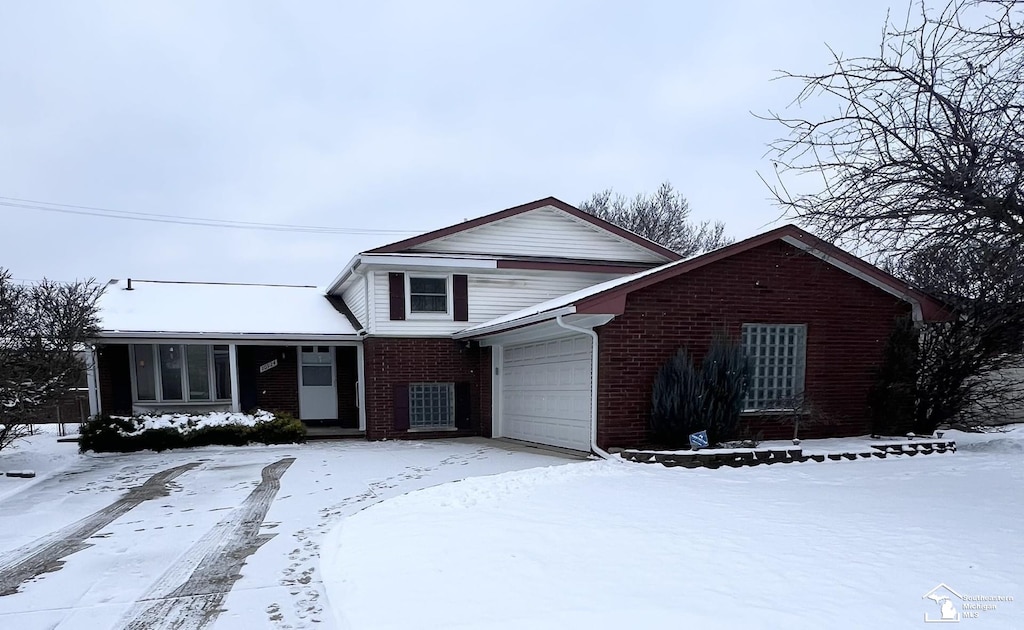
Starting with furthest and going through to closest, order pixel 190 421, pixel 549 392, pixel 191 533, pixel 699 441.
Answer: pixel 190 421 < pixel 549 392 < pixel 699 441 < pixel 191 533

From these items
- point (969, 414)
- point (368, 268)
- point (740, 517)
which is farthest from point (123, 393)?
point (969, 414)

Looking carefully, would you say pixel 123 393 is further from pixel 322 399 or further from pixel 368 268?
pixel 368 268

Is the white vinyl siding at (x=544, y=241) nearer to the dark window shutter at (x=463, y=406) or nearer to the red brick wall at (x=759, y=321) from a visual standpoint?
the dark window shutter at (x=463, y=406)

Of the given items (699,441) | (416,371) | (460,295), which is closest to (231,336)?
(416,371)

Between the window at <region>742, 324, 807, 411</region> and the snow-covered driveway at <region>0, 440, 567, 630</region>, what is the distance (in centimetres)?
411

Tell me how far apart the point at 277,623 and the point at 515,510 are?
9.10 ft

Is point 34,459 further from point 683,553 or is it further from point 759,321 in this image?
point 759,321

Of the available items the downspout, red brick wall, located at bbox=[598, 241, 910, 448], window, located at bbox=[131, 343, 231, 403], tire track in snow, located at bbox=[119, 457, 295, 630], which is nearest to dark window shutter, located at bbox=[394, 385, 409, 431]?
window, located at bbox=[131, 343, 231, 403]

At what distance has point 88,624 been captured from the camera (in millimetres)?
3615

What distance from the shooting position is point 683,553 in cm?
441

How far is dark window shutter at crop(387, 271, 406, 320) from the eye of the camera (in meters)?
13.3

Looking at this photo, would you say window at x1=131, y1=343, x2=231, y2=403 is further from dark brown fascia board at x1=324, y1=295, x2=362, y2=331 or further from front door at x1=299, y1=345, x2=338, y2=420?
dark brown fascia board at x1=324, y1=295, x2=362, y2=331

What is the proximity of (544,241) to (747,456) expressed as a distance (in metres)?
7.83

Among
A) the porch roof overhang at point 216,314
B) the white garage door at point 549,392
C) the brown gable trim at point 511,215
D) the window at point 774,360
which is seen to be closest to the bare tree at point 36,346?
the porch roof overhang at point 216,314
